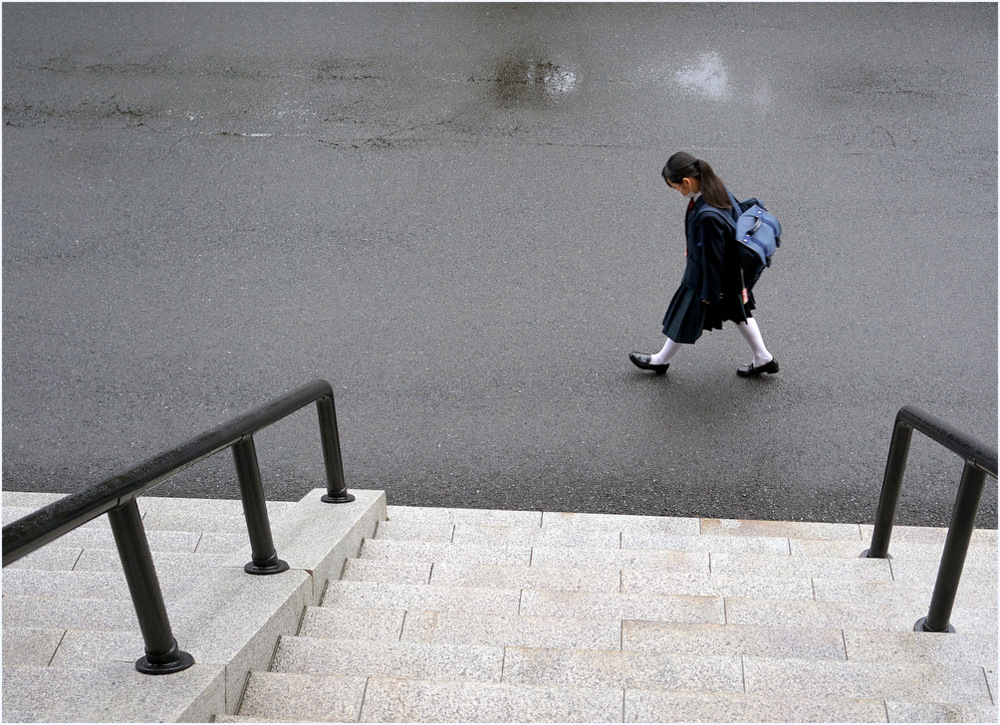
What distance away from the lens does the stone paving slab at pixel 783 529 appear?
475 cm

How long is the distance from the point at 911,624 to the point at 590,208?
4.82 m

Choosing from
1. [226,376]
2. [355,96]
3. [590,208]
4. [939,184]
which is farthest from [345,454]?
[939,184]

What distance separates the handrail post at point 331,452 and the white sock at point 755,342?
2857mm

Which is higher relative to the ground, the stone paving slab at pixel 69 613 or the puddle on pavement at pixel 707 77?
the puddle on pavement at pixel 707 77

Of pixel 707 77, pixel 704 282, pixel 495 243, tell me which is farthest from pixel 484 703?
pixel 707 77

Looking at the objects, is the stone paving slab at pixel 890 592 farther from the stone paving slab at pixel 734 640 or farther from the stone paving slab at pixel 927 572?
the stone paving slab at pixel 734 640

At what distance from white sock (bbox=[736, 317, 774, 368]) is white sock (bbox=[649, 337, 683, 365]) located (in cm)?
43

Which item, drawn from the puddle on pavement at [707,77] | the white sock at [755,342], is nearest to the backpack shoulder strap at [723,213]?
the white sock at [755,342]

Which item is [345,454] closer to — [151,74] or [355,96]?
[355,96]

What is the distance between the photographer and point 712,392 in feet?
19.7

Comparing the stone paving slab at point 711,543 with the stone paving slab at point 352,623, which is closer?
the stone paving slab at point 352,623

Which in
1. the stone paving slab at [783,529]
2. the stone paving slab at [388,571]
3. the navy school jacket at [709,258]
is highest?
the navy school jacket at [709,258]

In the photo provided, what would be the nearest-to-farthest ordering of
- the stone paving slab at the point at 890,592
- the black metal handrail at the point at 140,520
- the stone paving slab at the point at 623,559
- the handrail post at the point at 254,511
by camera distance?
the black metal handrail at the point at 140,520
the handrail post at the point at 254,511
the stone paving slab at the point at 890,592
the stone paving slab at the point at 623,559

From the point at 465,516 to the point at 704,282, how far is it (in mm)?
2078
